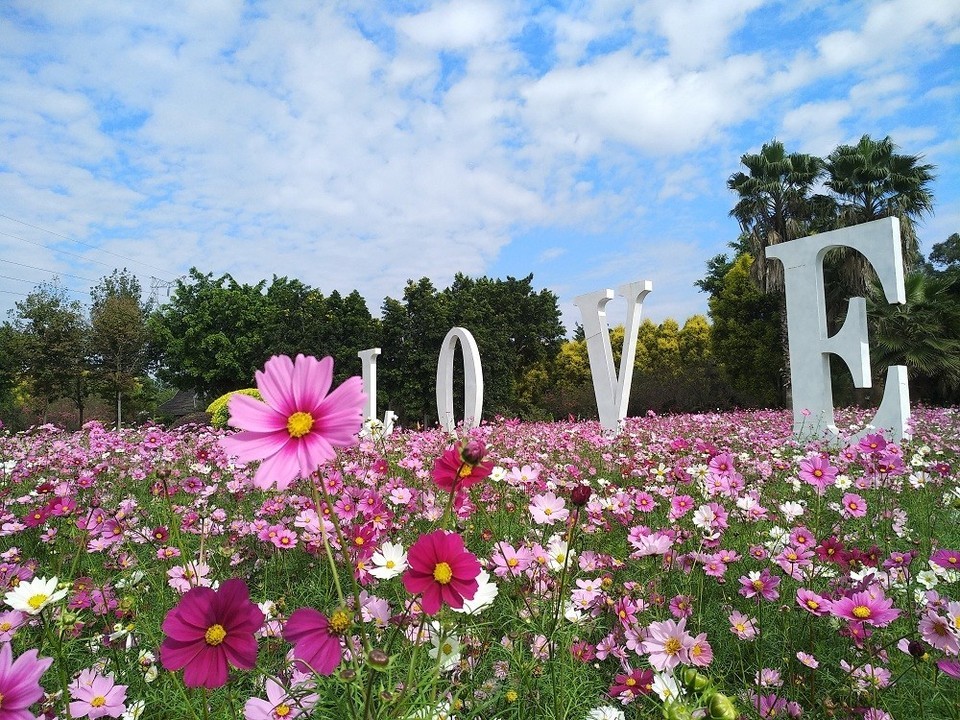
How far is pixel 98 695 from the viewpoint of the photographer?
1.09 m

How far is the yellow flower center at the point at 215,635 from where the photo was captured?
0.68 meters

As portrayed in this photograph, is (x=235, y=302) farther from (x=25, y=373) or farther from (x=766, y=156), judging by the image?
(x=766, y=156)

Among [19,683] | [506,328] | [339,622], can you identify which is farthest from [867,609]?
[506,328]

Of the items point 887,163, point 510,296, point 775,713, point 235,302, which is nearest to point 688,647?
point 775,713

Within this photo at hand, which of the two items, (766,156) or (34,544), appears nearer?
(34,544)

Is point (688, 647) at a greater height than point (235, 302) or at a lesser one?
lesser

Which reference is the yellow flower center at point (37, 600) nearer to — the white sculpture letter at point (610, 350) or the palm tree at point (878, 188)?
the white sculpture letter at point (610, 350)

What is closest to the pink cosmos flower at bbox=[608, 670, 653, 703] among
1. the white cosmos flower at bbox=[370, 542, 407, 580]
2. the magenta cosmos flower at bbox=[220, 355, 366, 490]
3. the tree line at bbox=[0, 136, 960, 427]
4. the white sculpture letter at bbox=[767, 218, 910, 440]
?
the white cosmos flower at bbox=[370, 542, 407, 580]

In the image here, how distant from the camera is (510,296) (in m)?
24.0

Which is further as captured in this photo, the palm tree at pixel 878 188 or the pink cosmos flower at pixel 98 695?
the palm tree at pixel 878 188

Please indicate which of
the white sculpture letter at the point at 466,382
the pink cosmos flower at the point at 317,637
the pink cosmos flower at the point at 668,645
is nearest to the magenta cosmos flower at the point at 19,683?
the pink cosmos flower at the point at 317,637

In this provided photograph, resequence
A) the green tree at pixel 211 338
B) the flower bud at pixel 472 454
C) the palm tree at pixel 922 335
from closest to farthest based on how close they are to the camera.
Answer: the flower bud at pixel 472 454 → the palm tree at pixel 922 335 → the green tree at pixel 211 338

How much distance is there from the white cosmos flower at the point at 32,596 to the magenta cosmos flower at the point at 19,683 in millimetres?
305

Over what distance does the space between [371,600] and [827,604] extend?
3.03 ft
